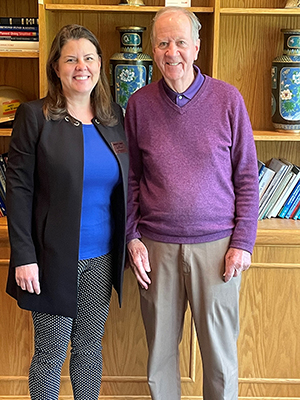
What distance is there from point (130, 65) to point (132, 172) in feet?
1.60

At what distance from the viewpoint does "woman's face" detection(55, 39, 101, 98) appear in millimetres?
1763

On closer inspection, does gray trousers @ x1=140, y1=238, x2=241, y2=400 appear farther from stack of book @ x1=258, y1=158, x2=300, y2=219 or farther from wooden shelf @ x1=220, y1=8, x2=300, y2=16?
wooden shelf @ x1=220, y1=8, x2=300, y2=16

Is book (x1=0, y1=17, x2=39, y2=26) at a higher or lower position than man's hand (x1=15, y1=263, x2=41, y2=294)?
higher

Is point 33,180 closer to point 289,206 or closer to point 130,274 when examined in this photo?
point 130,274

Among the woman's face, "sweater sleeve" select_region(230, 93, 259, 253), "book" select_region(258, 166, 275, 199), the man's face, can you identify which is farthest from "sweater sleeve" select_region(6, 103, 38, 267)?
"book" select_region(258, 166, 275, 199)

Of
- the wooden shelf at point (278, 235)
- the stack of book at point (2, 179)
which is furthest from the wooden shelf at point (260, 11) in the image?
the stack of book at point (2, 179)

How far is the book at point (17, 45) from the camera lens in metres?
2.21

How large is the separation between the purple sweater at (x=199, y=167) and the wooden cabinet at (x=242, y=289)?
42 centimetres

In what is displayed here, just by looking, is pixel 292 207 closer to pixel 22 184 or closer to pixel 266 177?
pixel 266 177

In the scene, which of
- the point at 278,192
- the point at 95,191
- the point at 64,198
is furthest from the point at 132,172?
the point at 278,192

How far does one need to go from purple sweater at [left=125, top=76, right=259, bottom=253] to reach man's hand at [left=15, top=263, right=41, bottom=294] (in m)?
0.42

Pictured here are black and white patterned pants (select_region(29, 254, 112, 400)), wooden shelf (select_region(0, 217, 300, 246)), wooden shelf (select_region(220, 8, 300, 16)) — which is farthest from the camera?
wooden shelf (select_region(0, 217, 300, 246))

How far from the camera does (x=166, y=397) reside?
2.09 metres

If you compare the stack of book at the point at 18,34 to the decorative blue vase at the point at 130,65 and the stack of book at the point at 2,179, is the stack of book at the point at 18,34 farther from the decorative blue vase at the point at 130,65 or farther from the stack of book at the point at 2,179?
the stack of book at the point at 2,179
